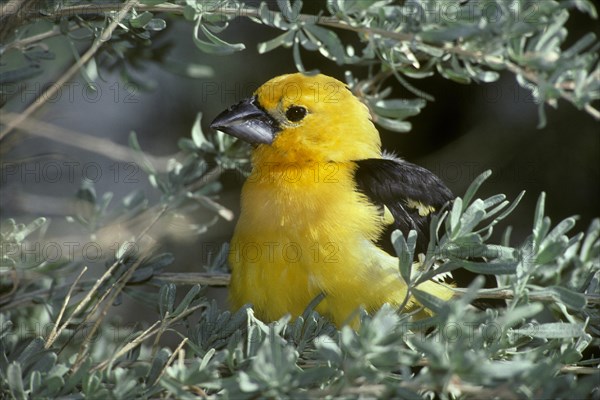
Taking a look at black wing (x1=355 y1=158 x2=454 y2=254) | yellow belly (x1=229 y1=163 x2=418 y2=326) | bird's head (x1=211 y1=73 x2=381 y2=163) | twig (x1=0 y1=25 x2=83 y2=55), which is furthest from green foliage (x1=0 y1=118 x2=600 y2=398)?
bird's head (x1=211 y1=73 x2=381 y2=163)

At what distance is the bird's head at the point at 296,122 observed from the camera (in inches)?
138

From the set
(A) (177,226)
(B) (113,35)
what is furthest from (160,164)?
(B) (113,35)

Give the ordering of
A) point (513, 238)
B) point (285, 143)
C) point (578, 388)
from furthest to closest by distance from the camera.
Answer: point (513, 238), point (285, 143), point (578, 388)

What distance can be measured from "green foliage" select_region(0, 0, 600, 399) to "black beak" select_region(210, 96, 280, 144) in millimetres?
347

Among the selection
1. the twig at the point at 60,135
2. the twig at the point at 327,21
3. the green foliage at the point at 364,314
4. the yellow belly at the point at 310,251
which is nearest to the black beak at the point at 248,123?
the yellow belly at the point at 310,251

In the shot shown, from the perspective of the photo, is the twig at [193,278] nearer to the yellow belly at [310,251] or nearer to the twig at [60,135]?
the yellow belly at [310,251]

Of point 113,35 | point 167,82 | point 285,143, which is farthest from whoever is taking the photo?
point 167,82

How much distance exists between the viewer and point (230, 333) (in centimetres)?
264

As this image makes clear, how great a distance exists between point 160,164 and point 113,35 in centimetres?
102

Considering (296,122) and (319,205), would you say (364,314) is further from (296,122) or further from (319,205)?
(296,122)

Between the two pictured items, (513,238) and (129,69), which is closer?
(129,69)

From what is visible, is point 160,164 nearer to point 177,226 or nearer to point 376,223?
point 177,226

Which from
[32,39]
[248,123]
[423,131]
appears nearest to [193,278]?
[248,123]

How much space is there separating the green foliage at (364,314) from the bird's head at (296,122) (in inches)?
11.9
